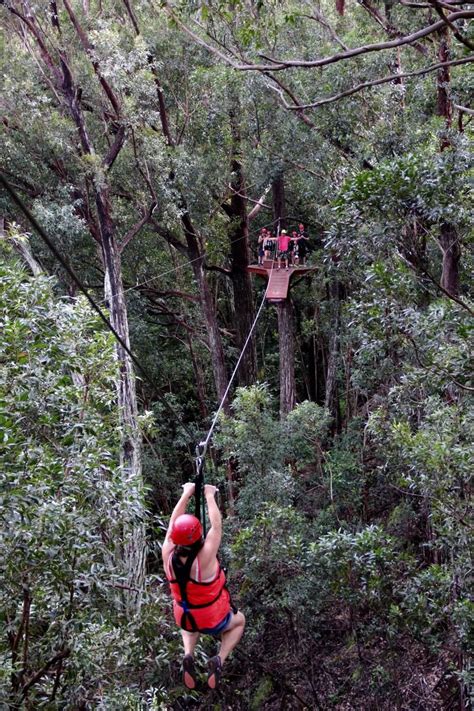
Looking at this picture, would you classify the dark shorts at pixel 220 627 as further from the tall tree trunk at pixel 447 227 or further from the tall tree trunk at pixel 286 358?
the tall tree trunk at pixel 286 358

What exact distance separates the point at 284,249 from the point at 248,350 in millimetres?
2205

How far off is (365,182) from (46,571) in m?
3.30

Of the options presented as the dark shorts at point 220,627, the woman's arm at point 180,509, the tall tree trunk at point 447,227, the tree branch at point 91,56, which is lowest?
the dark shorts at point 220,627

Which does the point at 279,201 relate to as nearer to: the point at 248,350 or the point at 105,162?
the point at 248,350

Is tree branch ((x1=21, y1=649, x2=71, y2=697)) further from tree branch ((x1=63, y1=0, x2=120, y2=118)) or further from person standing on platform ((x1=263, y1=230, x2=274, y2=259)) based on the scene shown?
person standing on platform ((x1=263, y1=230, x2=274, y2=259))

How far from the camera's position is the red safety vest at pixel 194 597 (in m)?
3.65

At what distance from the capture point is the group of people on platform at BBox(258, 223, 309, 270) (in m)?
11.0

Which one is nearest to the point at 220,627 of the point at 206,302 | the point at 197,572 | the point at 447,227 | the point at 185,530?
the point at 197,572

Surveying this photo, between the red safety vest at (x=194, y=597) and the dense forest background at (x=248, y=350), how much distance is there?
0.70m

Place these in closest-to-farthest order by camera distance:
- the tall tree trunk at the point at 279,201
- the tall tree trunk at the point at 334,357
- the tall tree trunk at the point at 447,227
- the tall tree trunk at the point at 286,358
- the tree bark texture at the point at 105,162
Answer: the tall tree trunk at the point at 447,227 → the tree bark texture at the point at 105,162 → the tall tree trunk at the point at 279,201 → the tall tree trunk at the point at 286,358 → the tall tree trunk at the point at 334,357

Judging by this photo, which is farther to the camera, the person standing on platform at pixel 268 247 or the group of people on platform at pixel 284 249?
the person standing on platform at pixel 268 247

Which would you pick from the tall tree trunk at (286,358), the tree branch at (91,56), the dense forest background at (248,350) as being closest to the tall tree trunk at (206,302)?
the dense forest background at (248,350)

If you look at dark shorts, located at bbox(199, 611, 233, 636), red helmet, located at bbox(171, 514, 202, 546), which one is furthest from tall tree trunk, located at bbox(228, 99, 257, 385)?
red helmet, located at bbox(171, 514, 202, 546)

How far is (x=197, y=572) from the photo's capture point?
3.68m
